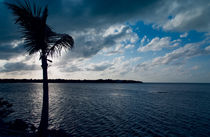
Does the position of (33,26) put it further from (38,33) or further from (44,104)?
(44,104)

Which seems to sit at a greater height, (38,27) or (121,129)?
(38,27)

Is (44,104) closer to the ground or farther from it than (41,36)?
closer to the ground

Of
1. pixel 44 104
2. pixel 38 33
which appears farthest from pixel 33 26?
pixel 44 104

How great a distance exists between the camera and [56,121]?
20.8m

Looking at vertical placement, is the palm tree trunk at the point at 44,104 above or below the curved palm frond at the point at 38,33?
below

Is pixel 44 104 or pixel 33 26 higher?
pixel 33 26

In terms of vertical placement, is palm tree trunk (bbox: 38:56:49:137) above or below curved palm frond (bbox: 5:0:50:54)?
below

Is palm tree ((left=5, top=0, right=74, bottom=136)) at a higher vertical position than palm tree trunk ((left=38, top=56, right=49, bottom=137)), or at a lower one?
higher

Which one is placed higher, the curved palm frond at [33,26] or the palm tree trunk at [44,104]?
the curved palm frond at [33,26]

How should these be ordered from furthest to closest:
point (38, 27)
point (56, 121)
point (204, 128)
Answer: point (56, 121) → point (204, 128) → point (38, 27)

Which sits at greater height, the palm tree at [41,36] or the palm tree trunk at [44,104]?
the palm tree at [41,36]

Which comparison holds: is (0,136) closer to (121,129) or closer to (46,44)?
(46,44)

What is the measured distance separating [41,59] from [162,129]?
62.8 feet

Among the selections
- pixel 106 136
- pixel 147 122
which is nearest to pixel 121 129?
pixel 106 136
